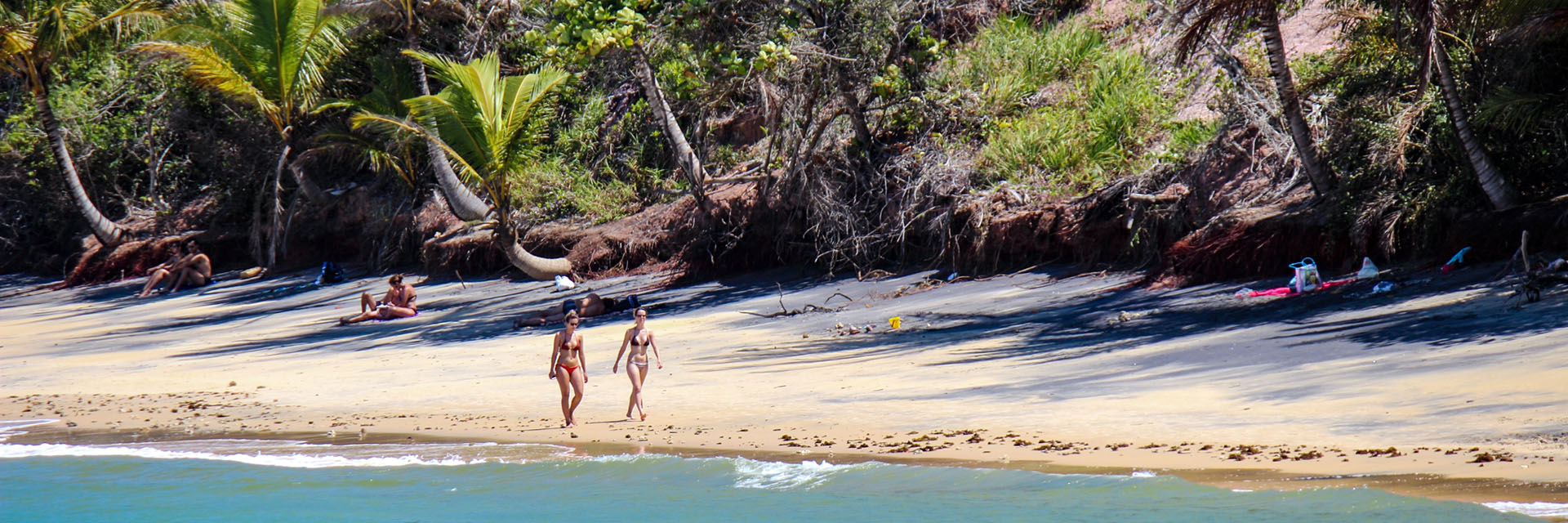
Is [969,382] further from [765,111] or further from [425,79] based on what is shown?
[425,79]

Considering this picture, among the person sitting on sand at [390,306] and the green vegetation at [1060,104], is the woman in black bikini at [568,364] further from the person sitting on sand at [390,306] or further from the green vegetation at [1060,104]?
the green vegetation at [1060,104]

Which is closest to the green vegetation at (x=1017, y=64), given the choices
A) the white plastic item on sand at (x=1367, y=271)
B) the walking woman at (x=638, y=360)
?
the white plastic item on sand at (x=1367, y=271)

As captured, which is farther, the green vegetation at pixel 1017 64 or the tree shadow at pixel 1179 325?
the green vegetation at pixel 1017 64

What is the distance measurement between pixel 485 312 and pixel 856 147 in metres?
5.72

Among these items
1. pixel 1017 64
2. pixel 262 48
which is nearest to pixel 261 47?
pixel 262 48

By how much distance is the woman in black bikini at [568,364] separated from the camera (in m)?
8.14

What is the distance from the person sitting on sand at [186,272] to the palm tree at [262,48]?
1772 millimetres

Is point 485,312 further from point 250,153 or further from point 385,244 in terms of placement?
point 250,153

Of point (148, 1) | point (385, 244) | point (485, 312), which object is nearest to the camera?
point (485, 312)

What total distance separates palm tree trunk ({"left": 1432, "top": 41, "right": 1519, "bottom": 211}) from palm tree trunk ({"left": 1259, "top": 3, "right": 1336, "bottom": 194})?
1.27 meters

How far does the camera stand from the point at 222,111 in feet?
88.9

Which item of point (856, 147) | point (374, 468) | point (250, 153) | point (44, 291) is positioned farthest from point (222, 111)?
point (374, 468)

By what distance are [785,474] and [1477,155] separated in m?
7.64

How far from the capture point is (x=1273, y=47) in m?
11.4
